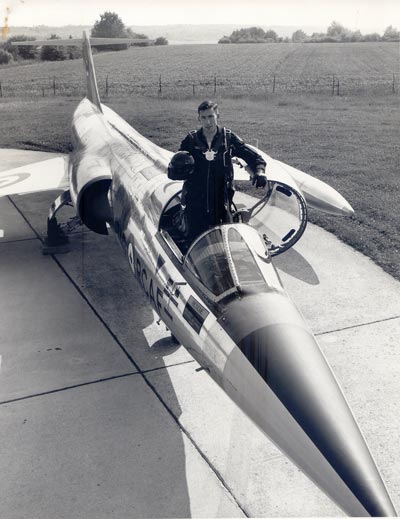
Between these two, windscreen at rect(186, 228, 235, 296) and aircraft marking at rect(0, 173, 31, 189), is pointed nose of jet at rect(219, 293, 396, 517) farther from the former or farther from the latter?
aircraft marking at rect(0, 173, 31, 189)

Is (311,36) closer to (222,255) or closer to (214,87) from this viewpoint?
(214,87)

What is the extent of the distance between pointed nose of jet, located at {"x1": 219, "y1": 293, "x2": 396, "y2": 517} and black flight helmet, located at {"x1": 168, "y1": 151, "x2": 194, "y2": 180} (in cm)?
181

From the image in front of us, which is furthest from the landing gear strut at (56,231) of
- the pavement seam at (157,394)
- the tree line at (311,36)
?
the tree line at (311,36)

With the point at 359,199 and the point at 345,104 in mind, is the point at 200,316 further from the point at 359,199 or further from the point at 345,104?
the point at 345,104

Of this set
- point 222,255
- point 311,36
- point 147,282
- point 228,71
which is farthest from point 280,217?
point 311,36

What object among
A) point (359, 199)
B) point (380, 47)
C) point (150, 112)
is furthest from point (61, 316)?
point (380, 47)

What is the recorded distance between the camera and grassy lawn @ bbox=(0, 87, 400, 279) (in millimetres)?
12266

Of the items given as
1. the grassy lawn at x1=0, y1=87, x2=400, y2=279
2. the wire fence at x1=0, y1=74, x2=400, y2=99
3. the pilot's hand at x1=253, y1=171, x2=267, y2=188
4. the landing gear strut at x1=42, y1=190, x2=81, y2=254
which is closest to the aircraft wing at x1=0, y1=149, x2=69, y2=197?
the landing gear strut at x1=42, y1=190, x2=81, y2=254

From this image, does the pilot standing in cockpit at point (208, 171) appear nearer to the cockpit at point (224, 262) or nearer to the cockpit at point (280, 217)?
the cockpit at point (224, 262)

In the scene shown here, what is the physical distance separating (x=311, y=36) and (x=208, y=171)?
174ft

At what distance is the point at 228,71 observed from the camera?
4303cm

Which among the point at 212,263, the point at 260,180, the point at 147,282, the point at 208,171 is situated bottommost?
the point at 147,282

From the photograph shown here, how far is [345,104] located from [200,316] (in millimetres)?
25996

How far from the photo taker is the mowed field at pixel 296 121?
1290cm
